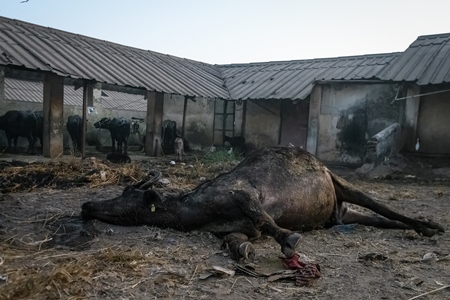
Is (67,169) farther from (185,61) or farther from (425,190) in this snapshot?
(185,61)

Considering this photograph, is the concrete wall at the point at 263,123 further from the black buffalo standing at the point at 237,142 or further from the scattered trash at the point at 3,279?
the scattered trash at the point at 3,279

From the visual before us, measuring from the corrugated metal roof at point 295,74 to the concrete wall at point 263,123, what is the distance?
0.76m

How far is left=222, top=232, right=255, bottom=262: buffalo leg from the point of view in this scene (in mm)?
3408

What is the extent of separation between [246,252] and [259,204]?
0.70m

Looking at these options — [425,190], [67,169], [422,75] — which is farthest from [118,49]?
[425,190]

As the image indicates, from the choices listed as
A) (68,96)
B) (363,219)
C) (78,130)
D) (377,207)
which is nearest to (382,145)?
(363,219)

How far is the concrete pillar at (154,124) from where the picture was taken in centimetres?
1473

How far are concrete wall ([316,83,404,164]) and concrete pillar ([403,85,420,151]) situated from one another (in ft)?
0.66

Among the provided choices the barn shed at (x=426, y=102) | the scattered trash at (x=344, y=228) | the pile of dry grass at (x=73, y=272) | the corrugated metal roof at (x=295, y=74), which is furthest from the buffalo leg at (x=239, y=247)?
the corrugated metal roof at (x=295, y=74)

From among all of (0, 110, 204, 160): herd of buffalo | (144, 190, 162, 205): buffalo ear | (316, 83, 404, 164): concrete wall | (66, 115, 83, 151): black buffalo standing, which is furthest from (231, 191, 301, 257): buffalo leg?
(66, 115, 83, 151): black buffalo standing

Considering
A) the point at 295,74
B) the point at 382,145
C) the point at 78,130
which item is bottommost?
the point at 78,130

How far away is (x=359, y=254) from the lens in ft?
12.5

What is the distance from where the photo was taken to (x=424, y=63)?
12.6 m

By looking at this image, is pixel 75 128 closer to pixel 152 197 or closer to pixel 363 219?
pixel 152 197
